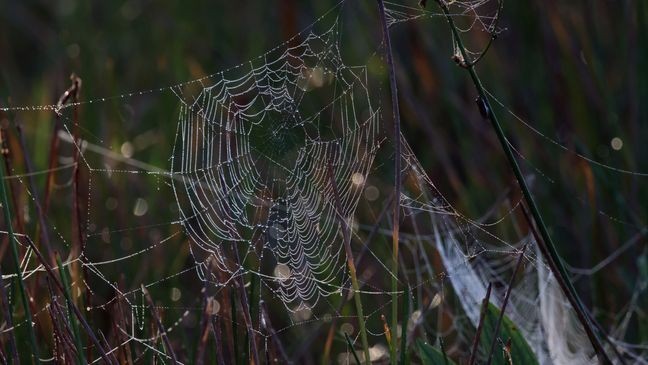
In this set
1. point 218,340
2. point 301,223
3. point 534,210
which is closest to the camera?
point 534,210

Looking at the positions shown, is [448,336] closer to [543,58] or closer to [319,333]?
[319,333]

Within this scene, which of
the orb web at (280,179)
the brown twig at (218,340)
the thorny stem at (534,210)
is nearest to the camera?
the thorny stem at (534,210)

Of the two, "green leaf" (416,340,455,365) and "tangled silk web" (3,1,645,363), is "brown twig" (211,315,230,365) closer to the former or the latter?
"green leaf" (416,340,455,365)

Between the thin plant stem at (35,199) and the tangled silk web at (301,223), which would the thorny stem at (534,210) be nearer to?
the thin plant stem at (35,199)

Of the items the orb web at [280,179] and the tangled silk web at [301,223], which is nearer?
the tangled silk web at [301,223]

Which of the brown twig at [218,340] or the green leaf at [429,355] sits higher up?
the brown twig at [218,340]

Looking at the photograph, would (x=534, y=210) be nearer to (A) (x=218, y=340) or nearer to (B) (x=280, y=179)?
(A) (x=218, y=340)

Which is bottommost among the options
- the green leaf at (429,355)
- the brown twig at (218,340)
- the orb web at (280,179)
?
the green leaf at (429,355)

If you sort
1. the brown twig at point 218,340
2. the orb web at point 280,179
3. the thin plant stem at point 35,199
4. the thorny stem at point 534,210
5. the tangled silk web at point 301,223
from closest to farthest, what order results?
1. the thorny stem at point 534,210
2. the brown twig at point 218,340
3. the thin plant stem at point 35,199
4. the tangled silk web at point 301,223
5. the orb web at point 280,179

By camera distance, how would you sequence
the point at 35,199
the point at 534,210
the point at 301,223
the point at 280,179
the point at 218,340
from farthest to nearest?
the point at 280,179
the point at 301,223
the point at 35,199
the point at 218,340
the point at 534,210

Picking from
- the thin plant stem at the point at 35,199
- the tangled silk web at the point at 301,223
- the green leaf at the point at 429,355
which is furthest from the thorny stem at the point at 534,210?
the tangled silk web at the point at 301,223

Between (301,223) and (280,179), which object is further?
(280,179)

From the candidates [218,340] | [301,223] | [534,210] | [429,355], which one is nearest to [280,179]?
[301,223]
